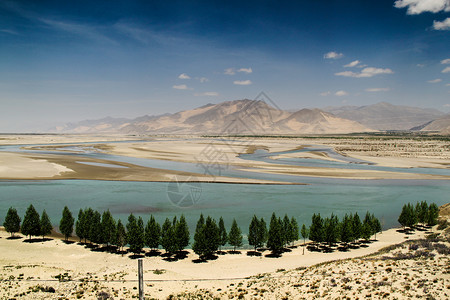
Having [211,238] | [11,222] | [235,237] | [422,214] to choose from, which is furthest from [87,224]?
[422,214]

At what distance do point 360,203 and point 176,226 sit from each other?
29.0 meters

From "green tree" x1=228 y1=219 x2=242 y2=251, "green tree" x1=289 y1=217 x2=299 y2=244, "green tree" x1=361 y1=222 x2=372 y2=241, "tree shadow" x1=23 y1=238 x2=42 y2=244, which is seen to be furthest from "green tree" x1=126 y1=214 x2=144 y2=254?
"green tree" x1=361 y1=222 x2=372 y2=241

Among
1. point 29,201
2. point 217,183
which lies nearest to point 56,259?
point 29,201

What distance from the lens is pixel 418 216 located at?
119 ft

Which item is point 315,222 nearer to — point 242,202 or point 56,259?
point 242,202

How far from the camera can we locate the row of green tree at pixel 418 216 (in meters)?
33.9

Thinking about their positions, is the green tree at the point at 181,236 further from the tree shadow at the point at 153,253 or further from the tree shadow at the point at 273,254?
the tree shadow at the point at 273,254

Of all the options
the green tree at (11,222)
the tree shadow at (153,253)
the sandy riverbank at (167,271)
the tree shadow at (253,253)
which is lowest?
the tree shadow at (253,253)

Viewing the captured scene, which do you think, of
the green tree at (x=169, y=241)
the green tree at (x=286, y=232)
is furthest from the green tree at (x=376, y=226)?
the green tree at (x=169, y=241)

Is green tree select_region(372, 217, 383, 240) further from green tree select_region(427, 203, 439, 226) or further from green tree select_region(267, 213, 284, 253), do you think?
green tree select_region(267, 213, 284, 253)

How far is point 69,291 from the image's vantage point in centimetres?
1912

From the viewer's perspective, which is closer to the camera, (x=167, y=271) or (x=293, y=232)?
(x=167, y=271)

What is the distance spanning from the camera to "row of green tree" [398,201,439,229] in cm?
3391

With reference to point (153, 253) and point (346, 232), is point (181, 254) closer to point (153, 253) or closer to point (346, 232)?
point (153, 253)
